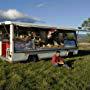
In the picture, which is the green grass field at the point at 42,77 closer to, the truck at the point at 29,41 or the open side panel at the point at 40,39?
the truck at the point at 29,41

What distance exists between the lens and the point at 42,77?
1230cm

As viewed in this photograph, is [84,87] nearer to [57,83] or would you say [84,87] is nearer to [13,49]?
[57,83]

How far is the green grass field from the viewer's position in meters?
10.8

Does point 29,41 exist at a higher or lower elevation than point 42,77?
higher

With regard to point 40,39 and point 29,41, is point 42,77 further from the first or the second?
point 40,39

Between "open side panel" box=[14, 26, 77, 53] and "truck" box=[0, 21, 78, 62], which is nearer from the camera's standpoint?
"truck" box=[0, 21, 78, 62]

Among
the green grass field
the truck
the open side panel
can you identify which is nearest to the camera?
the green grass field

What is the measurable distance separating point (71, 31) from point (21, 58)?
20.4 ft

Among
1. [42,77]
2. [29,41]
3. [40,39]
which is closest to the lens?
A: [42,77]

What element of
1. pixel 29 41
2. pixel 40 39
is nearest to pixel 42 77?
pixel 29 41

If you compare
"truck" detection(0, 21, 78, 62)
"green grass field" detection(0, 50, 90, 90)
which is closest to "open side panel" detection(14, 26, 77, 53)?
"truck" detection(0, 21, 78, 62)

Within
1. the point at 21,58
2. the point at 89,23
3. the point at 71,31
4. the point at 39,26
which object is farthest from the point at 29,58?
the point at 89,23

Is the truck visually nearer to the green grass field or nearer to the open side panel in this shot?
the open side panel

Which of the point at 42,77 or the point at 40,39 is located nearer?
the point at 42,77
